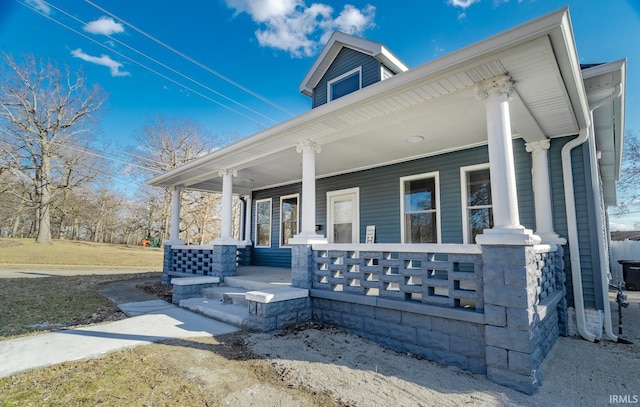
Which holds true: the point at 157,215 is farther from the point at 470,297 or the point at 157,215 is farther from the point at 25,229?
the point at 470,297

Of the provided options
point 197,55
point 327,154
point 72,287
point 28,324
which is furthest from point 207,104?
point 28,324

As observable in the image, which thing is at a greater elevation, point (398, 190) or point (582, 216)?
point (398, 190)

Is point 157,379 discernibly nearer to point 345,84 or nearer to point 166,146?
point 345,84

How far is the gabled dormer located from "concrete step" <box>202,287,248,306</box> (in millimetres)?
4767

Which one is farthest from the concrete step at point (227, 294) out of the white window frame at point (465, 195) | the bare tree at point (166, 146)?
the bare tree at point (166, 146)

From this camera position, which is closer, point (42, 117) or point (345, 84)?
point (345, 84)

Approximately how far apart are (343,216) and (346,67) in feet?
11.5

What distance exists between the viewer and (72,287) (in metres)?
7.43

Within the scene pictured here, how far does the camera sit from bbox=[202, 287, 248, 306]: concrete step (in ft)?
16.7

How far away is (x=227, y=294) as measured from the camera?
526 centimetres

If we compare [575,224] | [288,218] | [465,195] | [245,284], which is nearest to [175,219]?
[288,218]

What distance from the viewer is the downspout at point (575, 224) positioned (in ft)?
13.2

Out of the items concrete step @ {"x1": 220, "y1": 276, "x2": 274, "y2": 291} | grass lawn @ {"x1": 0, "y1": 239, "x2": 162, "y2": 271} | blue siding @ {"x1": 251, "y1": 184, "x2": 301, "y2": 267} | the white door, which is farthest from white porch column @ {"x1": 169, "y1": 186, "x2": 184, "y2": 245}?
grass lawn @ {"x1": 0, "y1": 239, "x2": 162, "y2": 271}

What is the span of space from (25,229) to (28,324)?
3703 cm
